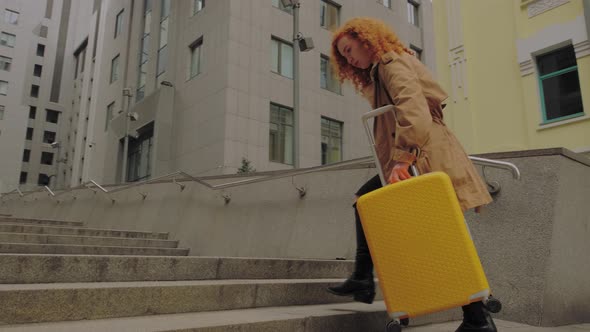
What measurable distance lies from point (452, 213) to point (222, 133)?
1595cm

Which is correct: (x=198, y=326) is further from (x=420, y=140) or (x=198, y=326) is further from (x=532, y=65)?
(x=532, y=65)

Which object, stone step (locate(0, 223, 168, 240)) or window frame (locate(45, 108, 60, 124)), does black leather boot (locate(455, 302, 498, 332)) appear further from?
window frame (locate(45, 108, 60, 124))

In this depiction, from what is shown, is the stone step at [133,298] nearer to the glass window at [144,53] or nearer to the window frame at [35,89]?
the glass window at [144,53]

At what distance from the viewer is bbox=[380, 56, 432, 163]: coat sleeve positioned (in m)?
Result: 2.35

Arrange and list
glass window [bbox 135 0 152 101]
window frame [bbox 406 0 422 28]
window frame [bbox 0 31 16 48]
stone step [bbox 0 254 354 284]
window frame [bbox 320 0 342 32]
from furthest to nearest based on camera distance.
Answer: window frame [bbox 0 31 16 48]
window frame [bbox 406 0 422 28]
glass window [bbox 135 0 152 101]
window frame [bbox 320 0 342 32]
stone step [bbox 0 254 354 284]

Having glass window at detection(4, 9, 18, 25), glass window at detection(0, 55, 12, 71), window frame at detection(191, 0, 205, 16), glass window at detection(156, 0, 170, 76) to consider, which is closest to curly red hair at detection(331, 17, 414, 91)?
window frame at detection(191, 0, 205, 16)

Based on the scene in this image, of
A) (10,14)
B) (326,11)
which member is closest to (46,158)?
(10,14)

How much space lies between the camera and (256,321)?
8.07 feet

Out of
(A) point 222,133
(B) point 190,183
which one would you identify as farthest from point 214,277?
(A) point 222,133

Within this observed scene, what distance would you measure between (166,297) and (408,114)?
1.79 metres

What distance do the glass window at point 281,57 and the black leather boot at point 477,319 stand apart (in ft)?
59.5

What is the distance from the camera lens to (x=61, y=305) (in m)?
2.43

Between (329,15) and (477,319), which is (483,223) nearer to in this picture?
(477,319)

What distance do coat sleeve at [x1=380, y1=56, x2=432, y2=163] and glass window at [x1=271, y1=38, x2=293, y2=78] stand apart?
57.7 ft
